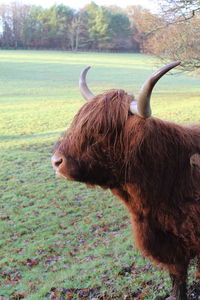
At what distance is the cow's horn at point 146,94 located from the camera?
2.48 meters

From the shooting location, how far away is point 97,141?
290cm

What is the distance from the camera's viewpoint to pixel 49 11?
106 meters

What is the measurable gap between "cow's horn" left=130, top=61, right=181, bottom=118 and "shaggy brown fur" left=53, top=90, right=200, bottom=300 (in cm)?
9

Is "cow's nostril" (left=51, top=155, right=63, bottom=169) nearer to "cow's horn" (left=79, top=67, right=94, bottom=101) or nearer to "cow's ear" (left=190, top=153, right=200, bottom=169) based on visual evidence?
"cow's horn" (left=79, top=67, right=94, bottom=101)

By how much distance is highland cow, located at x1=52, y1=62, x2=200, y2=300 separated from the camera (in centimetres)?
285

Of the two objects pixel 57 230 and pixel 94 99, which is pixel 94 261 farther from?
pixel 94 99

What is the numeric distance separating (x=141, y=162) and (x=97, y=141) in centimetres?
43

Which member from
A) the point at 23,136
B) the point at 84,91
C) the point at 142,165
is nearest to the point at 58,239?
the point at 84,91

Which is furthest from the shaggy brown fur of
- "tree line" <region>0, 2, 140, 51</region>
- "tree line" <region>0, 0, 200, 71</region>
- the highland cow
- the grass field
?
"tree line" <region>0, 2, 140, 51</region>

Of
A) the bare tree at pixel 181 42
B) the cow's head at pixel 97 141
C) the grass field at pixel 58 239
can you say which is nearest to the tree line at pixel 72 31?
Result: the bare tree at pixel 181 42

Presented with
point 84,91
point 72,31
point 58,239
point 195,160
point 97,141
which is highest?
point 72,31

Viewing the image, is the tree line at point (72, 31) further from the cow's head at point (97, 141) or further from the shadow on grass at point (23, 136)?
the cow's head at point (97, 141)

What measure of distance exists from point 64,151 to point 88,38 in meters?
97.7

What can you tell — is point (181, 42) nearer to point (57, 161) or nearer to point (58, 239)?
point (58, 239)
